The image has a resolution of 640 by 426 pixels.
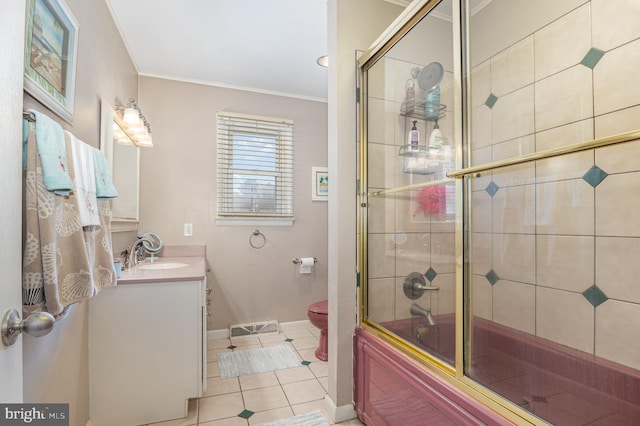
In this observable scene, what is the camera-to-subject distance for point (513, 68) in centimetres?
166

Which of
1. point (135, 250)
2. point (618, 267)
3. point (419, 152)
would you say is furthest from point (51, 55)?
point (618, 267)

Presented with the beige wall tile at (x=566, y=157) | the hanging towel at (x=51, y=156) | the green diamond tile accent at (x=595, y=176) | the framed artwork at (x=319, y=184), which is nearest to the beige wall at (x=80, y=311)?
the hanging towel at (x=51, y=156)

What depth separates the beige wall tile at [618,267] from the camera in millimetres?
1276

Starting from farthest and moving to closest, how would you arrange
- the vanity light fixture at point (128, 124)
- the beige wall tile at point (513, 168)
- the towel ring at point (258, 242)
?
the towel ring at point (258, 242)
the vanity light fixture at point (128, 124)
the beige wall tile at point (513, 168)


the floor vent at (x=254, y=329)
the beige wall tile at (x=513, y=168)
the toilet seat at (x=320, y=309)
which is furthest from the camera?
the floor vent at (x=254, y=329)

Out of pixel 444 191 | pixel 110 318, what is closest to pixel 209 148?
pixel 110 318

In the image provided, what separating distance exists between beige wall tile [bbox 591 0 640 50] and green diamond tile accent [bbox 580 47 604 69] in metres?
0.02

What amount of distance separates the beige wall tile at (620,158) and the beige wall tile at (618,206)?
1.2 inches

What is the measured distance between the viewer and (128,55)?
2.47 m

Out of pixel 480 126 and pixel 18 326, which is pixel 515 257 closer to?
pixel 480 126

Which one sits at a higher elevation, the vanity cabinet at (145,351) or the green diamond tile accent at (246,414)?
the vanity cabinet at (145,351)

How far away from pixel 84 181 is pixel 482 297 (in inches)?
A: 72.1

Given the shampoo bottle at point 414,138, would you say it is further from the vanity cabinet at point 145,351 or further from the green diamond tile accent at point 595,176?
the vanity cabinet at point 145,351


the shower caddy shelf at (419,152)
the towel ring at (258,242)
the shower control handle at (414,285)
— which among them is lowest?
the shower control handle at (414,285)
